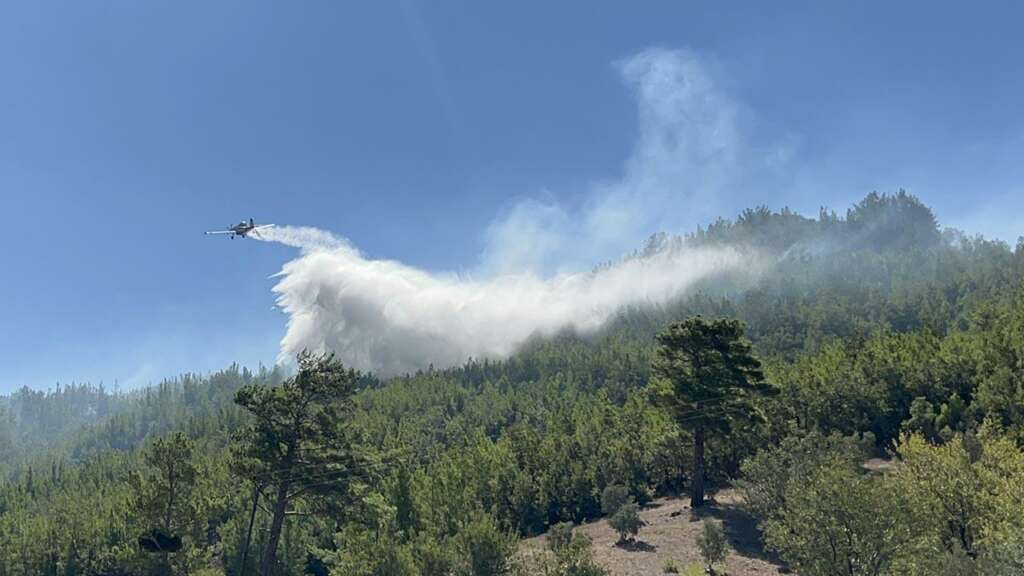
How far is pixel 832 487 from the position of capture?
23375 mm

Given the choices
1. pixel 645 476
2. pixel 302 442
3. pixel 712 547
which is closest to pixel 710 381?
pixel 712 547

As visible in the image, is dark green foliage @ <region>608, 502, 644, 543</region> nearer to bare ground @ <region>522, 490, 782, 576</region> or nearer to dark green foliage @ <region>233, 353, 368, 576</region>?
bare ground @ <region>522, 490, 782, 576</region>

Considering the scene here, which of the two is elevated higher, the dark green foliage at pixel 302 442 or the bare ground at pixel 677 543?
the dark green foliage at pixel 302 442

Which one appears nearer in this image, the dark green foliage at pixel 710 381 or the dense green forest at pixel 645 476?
the dense green forest at pixel 645 476

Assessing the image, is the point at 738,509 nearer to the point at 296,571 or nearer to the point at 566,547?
the point at 566,547

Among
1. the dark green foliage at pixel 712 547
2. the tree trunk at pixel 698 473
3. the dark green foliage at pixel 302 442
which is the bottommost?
the dark green foliage at pixel 712 547

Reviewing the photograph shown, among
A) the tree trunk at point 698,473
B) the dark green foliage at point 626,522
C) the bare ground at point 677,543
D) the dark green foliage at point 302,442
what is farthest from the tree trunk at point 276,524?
the tree trunk at point 698,473

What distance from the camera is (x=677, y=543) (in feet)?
124

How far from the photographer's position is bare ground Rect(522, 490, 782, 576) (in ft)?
111

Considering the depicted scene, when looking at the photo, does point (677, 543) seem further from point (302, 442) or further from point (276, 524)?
point (276, 524)

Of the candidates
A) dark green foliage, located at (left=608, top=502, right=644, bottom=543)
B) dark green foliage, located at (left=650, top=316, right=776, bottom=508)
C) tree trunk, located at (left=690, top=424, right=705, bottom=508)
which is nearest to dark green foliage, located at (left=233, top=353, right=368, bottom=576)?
dark green foliage, located at (left=608, top=502, right=644, bottom=543)

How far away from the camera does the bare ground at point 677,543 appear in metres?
33.8

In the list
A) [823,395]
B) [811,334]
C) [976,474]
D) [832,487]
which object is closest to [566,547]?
[832,487]

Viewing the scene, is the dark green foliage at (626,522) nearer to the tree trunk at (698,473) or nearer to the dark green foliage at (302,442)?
the tree trunk at (698,473)
